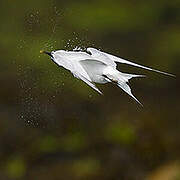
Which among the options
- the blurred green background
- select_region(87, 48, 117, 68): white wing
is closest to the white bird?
select_region(87, 48, 117, 68): white wing

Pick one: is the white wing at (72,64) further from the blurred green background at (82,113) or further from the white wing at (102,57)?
the blurred green background at (82,113)

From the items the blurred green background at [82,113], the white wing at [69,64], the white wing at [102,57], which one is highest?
the white wing at [69,64]

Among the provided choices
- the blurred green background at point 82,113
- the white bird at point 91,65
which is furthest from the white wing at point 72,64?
the blurred green background at point 82,113

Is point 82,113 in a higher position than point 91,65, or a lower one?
lower

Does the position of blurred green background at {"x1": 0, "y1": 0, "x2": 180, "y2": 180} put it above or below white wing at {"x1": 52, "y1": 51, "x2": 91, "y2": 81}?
below

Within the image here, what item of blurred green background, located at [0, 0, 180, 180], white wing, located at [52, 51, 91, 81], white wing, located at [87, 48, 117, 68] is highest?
white wing, located at [52, 51, 91, 81]

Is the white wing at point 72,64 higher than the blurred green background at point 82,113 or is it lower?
higher

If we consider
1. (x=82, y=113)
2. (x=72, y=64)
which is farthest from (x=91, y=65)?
(x=82, y=113)

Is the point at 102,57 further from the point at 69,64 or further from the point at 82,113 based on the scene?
the point at 82,113

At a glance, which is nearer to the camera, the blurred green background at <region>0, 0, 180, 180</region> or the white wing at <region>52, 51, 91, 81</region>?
A: the white wing at <region>52, 51, 91, 81</region>

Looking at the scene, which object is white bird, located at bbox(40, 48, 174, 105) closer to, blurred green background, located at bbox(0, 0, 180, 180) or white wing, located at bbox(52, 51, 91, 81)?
white wing, located at bbox(52, 51, 91, 81)
